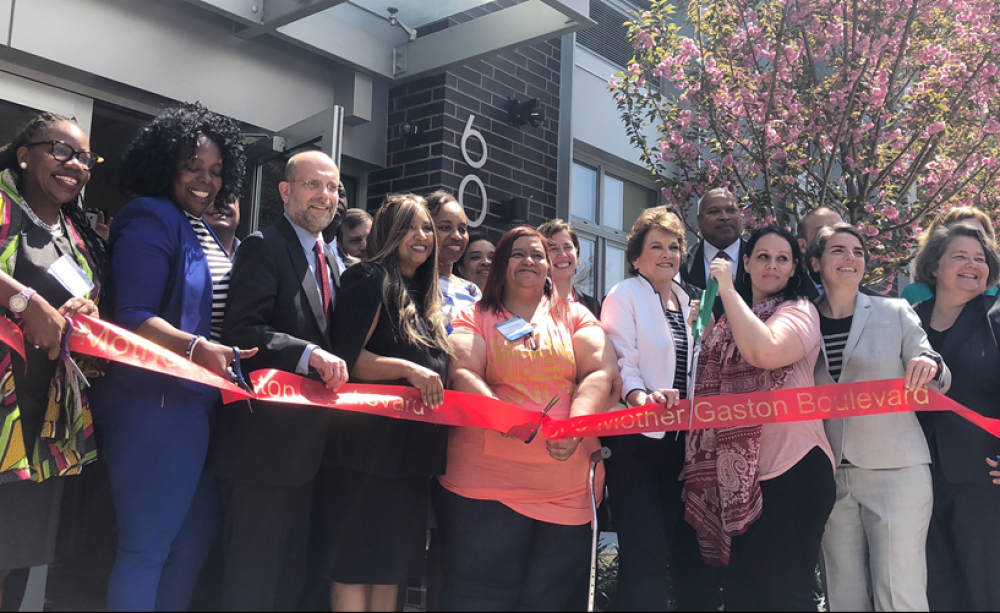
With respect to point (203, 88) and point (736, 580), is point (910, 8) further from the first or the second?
point (203, 88)

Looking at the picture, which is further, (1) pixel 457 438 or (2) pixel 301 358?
(1) pixel 457 438

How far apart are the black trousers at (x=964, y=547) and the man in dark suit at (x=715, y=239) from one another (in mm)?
1624

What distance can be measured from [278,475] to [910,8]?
17.4ft

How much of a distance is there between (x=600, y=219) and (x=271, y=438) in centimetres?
677

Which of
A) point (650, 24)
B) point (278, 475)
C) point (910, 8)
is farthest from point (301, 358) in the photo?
point (910, 8)

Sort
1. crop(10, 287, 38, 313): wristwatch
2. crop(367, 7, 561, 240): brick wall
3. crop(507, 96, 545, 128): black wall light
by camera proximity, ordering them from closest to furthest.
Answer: crop(10, 287, 38, 313): wristwatch, crop(367, 7, 561, 240): brick wall, crop(507, 96, 545, 128): black wall light

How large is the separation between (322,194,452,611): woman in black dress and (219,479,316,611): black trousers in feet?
0.40

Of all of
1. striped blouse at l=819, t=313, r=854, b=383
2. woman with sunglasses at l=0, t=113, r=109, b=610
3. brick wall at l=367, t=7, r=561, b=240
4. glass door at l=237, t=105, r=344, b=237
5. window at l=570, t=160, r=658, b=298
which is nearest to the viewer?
woman with sunglasses at l=0, t=113, r=109, b=610

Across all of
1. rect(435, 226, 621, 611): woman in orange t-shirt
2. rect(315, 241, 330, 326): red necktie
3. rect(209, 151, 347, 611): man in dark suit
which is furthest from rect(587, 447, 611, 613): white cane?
rect(315, 241, 330, 326): red necktie

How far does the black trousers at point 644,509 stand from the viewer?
10.5 ft

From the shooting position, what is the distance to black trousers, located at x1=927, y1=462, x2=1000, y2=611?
10.8 ft

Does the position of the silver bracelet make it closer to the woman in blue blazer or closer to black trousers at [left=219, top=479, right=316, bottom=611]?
the woman in blue blazer

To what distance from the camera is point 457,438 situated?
329cm

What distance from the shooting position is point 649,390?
344cm
